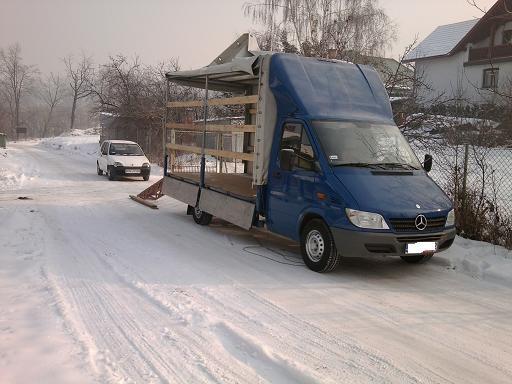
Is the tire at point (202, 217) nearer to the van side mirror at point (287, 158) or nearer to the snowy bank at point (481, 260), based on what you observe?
the van side mirror at point (287, 158)

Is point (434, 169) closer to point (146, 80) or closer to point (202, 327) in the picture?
point (202, 327)

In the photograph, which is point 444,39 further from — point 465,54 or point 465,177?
point 465,177

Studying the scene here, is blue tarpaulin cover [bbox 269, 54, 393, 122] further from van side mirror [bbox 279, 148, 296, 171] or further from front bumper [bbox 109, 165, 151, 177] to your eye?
front bumper [bbox 109, 165, 151, 177]

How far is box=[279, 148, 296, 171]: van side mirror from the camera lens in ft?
22.5

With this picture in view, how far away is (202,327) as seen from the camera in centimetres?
445

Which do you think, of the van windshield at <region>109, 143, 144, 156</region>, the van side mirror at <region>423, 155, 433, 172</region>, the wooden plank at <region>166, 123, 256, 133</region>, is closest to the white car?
the van windshield at <region>109, 143, 144, 156</region>

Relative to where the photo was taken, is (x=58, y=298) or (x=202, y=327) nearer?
(x=202, y=327)

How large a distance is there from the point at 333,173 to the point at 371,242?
1039 mm

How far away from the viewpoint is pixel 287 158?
6.88 m

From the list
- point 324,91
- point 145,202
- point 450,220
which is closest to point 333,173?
point 324,91

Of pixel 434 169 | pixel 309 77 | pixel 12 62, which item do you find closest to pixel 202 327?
pixel 309 77

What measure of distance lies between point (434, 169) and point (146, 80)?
28694mm

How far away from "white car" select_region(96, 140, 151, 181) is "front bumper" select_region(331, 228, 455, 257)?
13.8 metres

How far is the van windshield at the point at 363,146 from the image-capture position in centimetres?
671
